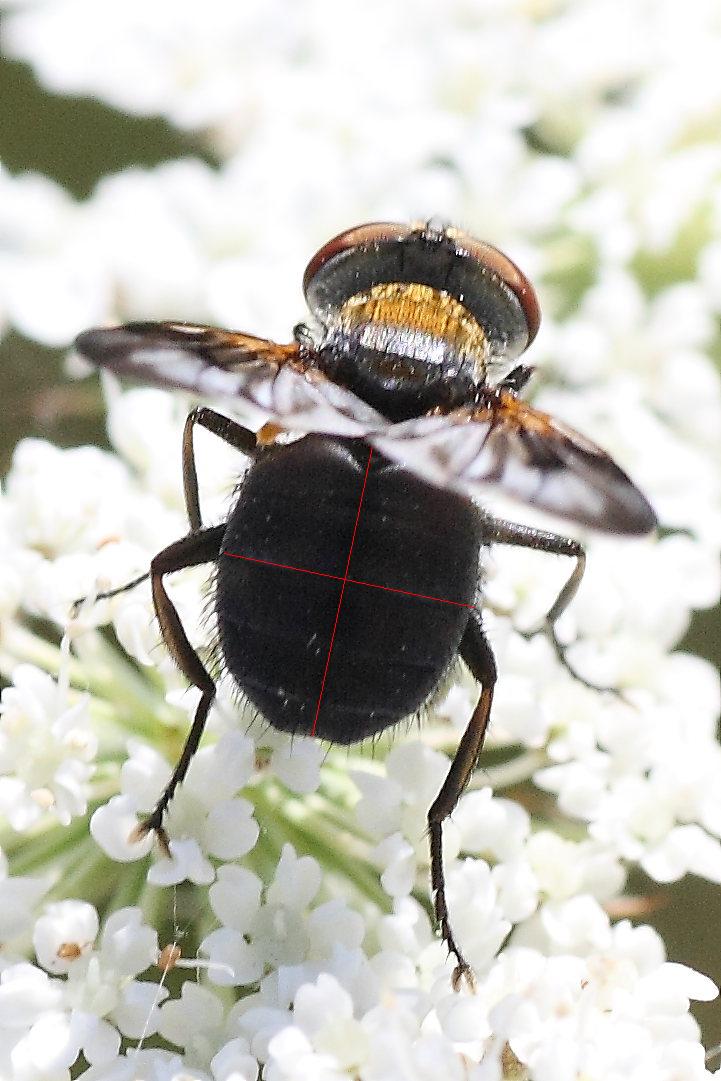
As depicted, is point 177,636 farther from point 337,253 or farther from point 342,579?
point 337,253

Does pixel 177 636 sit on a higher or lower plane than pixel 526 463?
lower

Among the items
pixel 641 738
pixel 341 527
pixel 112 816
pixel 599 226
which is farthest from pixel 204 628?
pixel 599 226

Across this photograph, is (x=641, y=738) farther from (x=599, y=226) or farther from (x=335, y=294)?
(x=599, y=226)

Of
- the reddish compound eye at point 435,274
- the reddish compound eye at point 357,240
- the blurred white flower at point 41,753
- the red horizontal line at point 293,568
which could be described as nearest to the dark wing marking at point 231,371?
the red horizontal line at point 293,568

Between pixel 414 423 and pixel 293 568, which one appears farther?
pixel 293 568

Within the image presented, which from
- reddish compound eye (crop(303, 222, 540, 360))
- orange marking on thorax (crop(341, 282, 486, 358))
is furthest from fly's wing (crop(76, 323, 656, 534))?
reddish compound eye (crop(303, 222, 540, 360))

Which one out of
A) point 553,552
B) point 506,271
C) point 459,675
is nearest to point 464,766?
point 459,675

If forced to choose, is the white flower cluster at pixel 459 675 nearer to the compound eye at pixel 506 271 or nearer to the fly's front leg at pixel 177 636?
the fly's front leg at pixel 177 636
